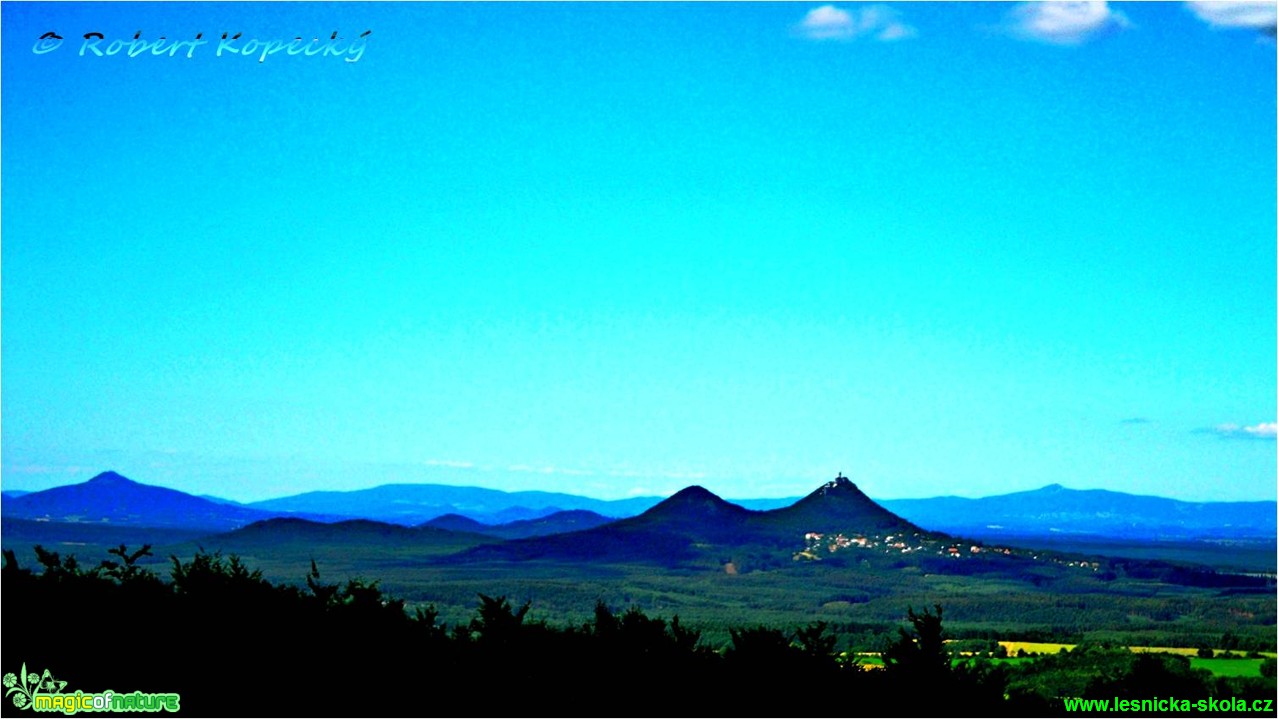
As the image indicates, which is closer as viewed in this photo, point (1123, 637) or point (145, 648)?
point (145, 648)

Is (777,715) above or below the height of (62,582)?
below

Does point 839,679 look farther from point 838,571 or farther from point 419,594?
point 838,571

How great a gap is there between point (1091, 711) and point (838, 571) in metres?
168

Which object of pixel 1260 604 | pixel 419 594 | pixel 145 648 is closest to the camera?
pixel 145 648

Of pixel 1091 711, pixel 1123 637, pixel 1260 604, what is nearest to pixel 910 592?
pixel 1260 604

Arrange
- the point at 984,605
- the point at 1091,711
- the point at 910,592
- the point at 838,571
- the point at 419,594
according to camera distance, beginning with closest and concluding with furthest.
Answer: the point at 1091,711
the point at 419,594
the point at 984,605
the point at 910,592
the point at 838,571

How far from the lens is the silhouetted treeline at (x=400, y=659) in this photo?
1372cm

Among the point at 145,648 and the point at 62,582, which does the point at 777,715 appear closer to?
the point at 145,648

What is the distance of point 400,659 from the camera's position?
14.9m

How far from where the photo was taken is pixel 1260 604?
149625mm

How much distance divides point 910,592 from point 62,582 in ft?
515

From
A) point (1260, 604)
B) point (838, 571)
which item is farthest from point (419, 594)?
point (1260, 604)

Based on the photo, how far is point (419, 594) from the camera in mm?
130250

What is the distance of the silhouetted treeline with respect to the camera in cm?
1372
